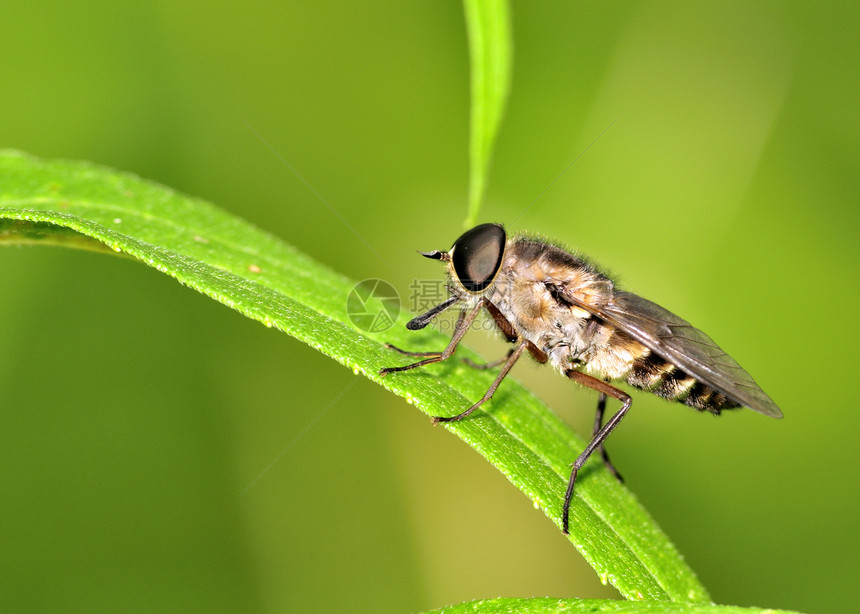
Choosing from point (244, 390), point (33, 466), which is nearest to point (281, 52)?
point (244, 390)

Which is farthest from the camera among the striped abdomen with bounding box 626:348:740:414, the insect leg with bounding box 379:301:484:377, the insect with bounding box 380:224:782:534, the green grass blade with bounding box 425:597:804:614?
the striped abdomen with bounding box 626:348:740:414

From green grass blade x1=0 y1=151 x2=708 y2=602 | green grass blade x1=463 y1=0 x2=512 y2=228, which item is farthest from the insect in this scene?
green grass blade x1=463 y1=0 x2=512 y2=228

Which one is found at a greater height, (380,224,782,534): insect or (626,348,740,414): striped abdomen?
(380,224,782,534): insect

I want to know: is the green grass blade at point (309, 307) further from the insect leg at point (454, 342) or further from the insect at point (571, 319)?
the insect at point (571, 319)

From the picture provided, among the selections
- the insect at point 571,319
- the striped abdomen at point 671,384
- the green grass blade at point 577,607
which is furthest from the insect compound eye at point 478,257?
the green grass blade at point 577,607

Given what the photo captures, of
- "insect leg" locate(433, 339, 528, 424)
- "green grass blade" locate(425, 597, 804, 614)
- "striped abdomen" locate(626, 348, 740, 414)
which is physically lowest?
"green grass blade" locate(425, 597, 804, 614)

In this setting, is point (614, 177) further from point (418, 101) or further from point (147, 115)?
point (147, 115)

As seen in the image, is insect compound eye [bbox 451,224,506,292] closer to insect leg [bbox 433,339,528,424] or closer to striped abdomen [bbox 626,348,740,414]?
insect leg [bbox 433,339,528,424]
